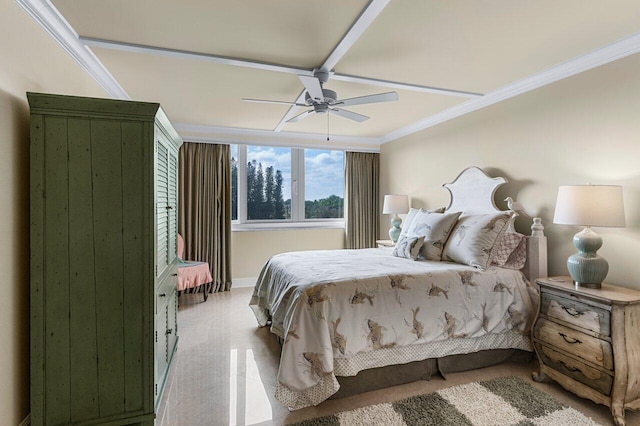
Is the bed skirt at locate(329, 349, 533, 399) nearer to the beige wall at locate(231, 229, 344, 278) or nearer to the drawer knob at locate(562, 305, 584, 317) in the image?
the drawer knob at locate(562, 305, 584, 317)

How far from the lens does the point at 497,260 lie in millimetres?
2768

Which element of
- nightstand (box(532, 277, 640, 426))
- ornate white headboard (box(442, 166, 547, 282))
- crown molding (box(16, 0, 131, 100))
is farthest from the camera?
ornate white headboard (box(442, 166, 547, 282))

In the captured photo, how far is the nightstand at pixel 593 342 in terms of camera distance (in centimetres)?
189

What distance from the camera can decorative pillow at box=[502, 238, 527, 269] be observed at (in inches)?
110

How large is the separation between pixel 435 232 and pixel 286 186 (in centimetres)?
291

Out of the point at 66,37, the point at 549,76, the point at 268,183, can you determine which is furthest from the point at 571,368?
the point at 268,183

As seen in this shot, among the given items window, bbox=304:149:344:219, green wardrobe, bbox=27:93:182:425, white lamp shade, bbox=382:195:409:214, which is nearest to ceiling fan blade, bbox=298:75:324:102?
green wardrobe, bbox=27:93:182:425

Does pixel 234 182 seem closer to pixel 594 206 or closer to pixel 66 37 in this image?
pixel 66 37

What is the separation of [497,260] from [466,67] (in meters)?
1.64

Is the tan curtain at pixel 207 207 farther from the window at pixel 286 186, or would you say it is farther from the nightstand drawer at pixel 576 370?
the nightstand drawer at pixel 576 370

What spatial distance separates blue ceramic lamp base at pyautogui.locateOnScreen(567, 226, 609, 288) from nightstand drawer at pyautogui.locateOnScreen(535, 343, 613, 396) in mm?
510

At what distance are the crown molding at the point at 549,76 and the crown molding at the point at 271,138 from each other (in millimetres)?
1399

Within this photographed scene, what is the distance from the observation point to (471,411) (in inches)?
78.3

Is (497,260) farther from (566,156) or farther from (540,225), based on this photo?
(566,156)
